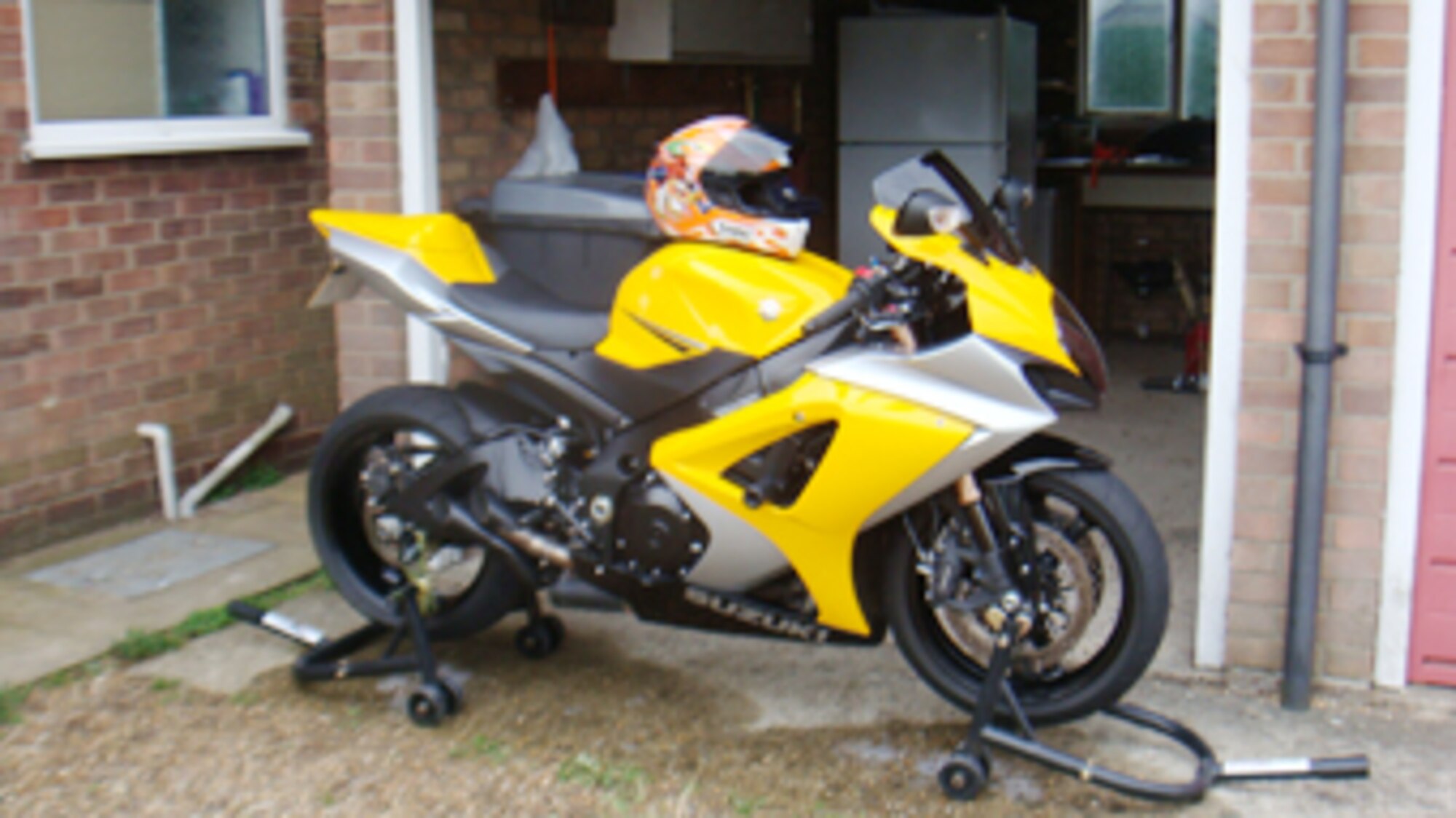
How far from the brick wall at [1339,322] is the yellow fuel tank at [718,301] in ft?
3.41

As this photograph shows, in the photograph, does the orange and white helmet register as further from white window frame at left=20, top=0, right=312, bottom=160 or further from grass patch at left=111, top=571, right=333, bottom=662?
white window frame at left=20, top=0, right=312, bottom=160

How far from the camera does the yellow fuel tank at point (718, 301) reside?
355 cm

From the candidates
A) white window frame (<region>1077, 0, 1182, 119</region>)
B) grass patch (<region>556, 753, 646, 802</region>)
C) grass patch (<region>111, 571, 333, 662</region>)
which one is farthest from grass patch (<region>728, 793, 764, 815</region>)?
white window frame (<region>1077, 0, 1182, 119</region>)

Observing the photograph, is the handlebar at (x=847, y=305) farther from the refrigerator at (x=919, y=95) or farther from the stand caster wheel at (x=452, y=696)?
the refrigerator at (x=919, y=95)

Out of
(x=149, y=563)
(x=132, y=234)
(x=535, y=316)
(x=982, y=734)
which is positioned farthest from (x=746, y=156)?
(x=132, y=234)

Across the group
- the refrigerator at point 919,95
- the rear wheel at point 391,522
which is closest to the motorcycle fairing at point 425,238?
the rear wheel at point 391,522

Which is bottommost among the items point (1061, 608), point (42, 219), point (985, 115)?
point (1061, 608)

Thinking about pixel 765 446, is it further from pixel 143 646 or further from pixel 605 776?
pixel 143 646

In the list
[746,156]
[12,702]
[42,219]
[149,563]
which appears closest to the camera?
[746,156]

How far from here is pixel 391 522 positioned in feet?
13.3

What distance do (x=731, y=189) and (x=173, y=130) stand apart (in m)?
2.95

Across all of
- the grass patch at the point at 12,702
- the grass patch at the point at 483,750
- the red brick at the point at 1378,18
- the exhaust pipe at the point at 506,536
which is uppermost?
the red brick at the point at 1378,18

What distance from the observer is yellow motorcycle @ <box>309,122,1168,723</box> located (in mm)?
3336

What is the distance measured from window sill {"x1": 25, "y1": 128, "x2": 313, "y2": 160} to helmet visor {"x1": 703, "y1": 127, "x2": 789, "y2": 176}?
2696 millimetres
